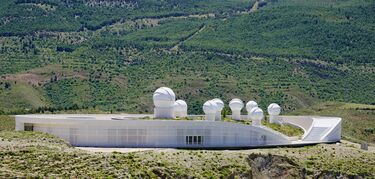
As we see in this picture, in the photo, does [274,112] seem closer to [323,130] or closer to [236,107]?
[236,107]

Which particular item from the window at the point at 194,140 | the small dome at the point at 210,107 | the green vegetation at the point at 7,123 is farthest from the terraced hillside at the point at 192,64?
the window at the point at 194,140

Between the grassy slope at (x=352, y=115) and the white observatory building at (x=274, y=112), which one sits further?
the grassy slope at (x=352, y=115)

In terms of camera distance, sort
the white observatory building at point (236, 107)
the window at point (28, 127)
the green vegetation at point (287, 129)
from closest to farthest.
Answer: the window at point (28, 127) → the green vegetation at point (287, 129) → the white observatory building at point (236, 107)

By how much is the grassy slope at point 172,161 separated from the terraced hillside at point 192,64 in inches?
2229

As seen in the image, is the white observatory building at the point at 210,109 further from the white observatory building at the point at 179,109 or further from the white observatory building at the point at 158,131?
the white observatory building at the point at 179,109

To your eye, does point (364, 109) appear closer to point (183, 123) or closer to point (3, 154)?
point (183, 123)

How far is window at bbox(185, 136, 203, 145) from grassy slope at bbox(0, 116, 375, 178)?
492 centimetres

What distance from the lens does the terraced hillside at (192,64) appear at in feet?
515

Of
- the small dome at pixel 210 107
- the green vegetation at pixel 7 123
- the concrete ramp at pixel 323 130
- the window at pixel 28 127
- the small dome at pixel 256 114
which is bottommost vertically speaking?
the green vegetation at pixel 7 123

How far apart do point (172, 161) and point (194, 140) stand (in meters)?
11.9

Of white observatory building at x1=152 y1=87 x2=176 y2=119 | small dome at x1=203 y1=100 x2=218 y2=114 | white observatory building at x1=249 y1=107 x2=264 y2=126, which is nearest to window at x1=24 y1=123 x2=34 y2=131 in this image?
white observatory building at x1=152 y1=87 x2=176 y2=119

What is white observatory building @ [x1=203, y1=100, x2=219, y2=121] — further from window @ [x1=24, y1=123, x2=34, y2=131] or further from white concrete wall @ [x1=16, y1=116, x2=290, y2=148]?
window @ [x1=24, y1=123, x2=34, y2=131]

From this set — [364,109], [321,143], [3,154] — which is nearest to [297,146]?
[321,143]

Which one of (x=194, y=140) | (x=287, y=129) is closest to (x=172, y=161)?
(x=194, y=140)
